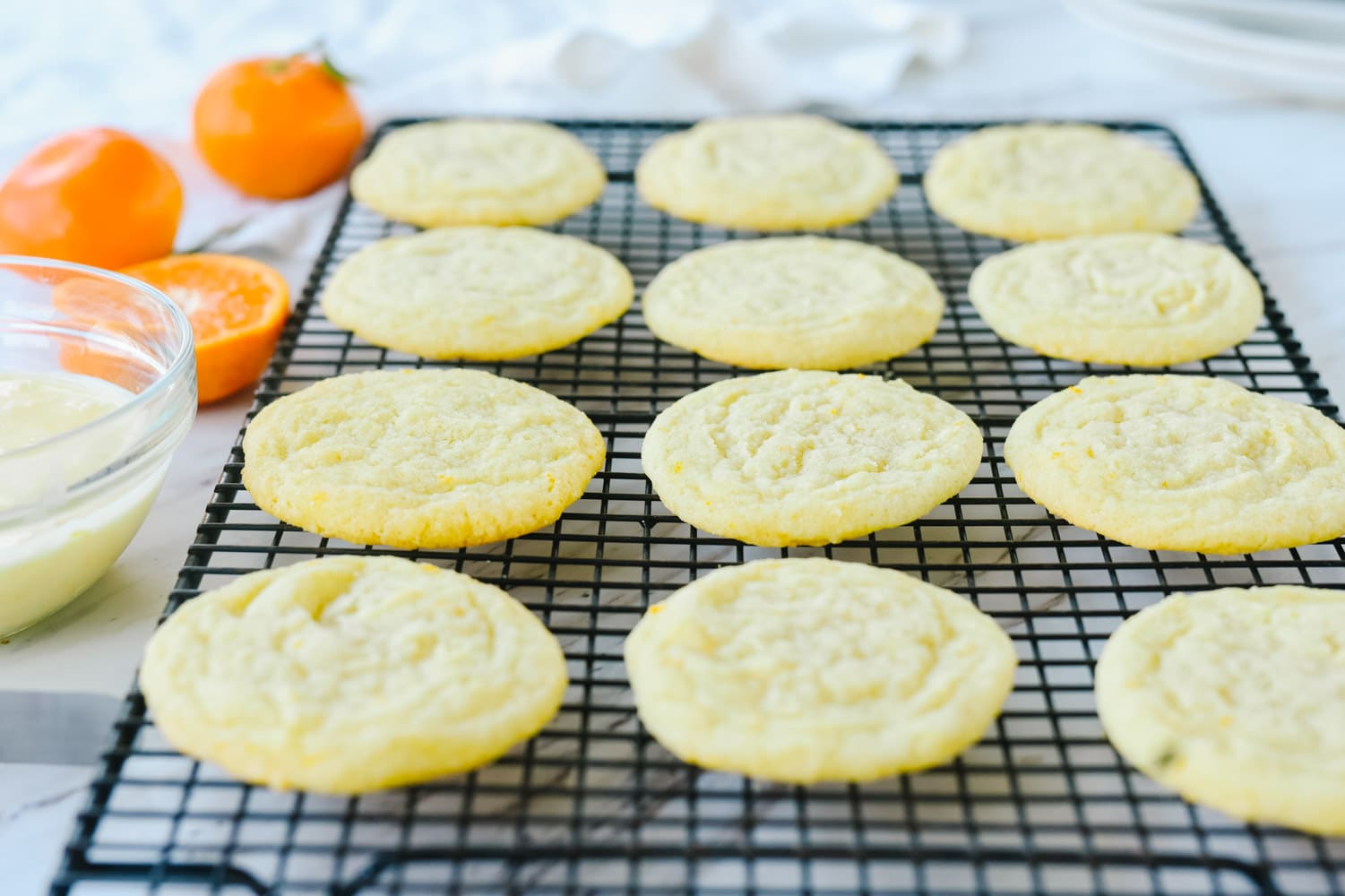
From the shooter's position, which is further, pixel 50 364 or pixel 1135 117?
pixel 1135 117

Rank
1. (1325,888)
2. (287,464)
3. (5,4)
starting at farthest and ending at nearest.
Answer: (5,4)
(287,464)
(1325,888)

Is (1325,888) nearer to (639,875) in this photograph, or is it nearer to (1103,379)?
(639,875)

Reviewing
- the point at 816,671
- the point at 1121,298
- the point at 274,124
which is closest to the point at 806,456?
the point at 816,671

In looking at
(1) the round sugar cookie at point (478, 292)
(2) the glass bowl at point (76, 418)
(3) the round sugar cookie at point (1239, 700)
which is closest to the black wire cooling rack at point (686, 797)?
(3) the round sugar cookie at point (1239, 700)

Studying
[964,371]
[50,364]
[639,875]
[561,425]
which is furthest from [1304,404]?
[50,364]

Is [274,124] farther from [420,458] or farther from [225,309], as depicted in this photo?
[420,458]

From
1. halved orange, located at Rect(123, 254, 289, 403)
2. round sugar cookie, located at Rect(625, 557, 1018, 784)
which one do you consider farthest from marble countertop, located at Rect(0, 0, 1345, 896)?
round sugar cookie, located at Rect(625, 557, 1018, 784)

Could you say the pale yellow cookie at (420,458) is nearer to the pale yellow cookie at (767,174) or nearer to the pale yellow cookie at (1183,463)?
the pale yellow cookie at (1183,463)
